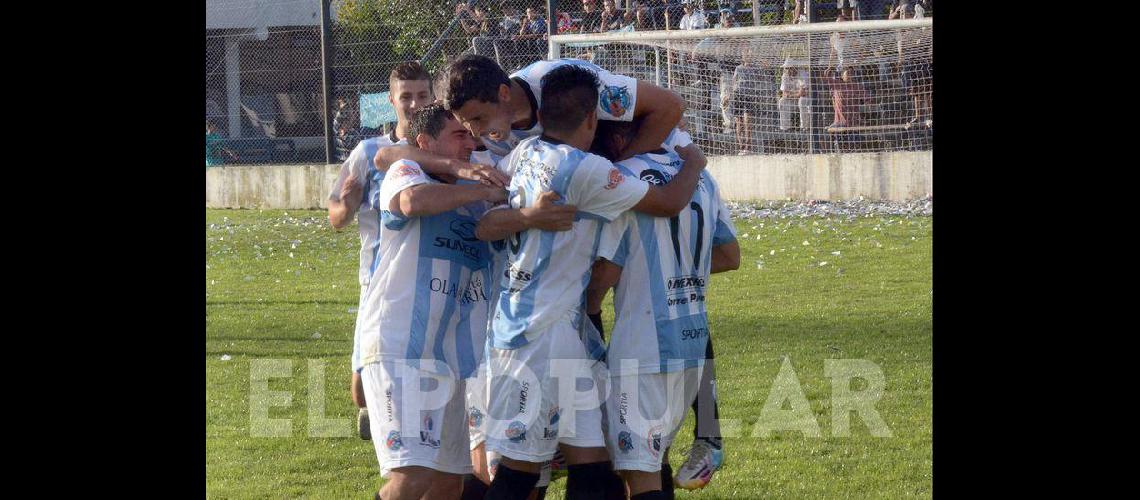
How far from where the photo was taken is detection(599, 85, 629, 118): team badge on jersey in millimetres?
4453

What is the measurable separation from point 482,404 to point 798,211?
12.8 meters

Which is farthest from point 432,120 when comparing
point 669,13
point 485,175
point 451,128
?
point 669,13

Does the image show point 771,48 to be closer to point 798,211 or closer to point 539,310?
Result: point 798,211

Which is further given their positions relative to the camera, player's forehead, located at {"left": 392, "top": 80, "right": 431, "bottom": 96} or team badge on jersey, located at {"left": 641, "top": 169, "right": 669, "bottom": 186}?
player's forehead, located at {"left": 392, "top": 80, "right": 431, "bottom": 96}

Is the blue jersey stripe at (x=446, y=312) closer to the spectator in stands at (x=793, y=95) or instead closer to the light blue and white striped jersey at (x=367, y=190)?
the light blue and white striped jersey at (x=367, y=190)

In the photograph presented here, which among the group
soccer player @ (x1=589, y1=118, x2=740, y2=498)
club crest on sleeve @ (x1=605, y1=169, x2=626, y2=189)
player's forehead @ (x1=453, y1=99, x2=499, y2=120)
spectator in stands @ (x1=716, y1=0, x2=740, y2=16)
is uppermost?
spectator in stands @ (x1=716, y1=0, x2=740, y2=16)

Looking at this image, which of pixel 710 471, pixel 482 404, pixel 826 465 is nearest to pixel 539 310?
pixel 482 404

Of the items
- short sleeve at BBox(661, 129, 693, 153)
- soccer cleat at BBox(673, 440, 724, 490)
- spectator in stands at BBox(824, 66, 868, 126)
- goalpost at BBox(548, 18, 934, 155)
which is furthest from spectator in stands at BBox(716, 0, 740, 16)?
soccer cleat at BBox(673, 440, 724, 490)

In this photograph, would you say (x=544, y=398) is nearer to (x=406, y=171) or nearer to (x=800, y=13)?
(x=406, y=171)

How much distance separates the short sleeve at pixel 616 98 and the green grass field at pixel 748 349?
2194mm

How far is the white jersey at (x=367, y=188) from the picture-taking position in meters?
4.91

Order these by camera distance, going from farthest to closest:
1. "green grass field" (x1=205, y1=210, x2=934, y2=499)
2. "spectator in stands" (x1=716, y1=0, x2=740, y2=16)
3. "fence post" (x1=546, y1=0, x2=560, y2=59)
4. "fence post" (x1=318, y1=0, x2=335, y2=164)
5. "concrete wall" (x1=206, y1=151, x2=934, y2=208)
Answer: "fence post" (x1=318, y1=0, x2=335, y2=164) → "spectator in stands" (x1=716, y1=0, x2=740, y2=16) → "concrete wall" (x1=206, y1=151, x2=934, y2=208) → "fence post" (x1=546, y1=0, x2=560, y2=59) → "green grass field" (x1=205, y1=210, x2=934, y2=499)

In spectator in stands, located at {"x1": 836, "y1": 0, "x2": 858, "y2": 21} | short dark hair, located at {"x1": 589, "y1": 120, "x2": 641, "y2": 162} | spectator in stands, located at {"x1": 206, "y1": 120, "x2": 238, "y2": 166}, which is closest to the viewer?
short dark hair, located at {"x1": 589, "y1": 120, "x2": 641, "y2": 162}

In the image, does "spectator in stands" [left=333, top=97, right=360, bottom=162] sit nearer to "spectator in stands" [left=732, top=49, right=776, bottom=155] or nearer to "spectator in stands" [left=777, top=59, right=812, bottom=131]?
"spectator in stands" [left=732, top=49, right=776, bottom=155]
